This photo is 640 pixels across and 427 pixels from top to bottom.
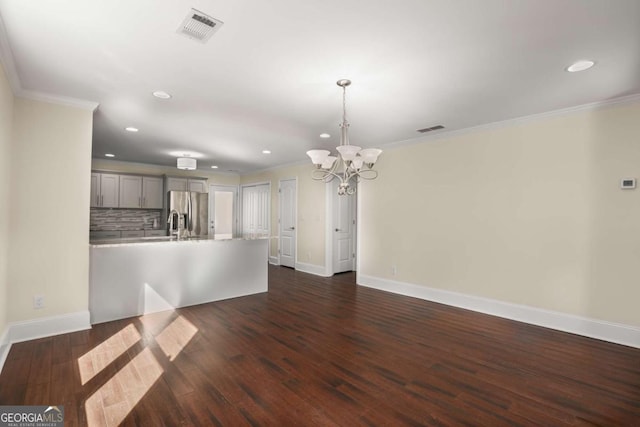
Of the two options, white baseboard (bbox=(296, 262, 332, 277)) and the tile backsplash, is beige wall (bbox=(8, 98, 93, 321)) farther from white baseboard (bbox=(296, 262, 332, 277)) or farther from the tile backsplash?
white baseboard (bbox=(296, 262, 332, 277))

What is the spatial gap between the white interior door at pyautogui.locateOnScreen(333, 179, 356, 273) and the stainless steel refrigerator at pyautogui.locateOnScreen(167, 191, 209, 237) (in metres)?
3.29

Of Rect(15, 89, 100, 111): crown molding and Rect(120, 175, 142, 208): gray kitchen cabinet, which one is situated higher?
Rect(15, 89, 100, 111): crown molding

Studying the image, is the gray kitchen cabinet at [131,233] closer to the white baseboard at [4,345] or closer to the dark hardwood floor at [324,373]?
the dark hardwood floor at [324,373]

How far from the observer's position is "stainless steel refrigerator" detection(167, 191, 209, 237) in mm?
6898

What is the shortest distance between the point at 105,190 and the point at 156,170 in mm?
1320

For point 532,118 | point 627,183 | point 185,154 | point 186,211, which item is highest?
point 185,154

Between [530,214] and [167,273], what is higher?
[530,214]

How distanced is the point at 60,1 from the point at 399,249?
190 inches

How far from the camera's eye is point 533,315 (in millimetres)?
3752

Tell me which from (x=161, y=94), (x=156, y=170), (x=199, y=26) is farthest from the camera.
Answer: (x=156, y=170)

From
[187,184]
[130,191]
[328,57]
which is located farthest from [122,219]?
[328,57]

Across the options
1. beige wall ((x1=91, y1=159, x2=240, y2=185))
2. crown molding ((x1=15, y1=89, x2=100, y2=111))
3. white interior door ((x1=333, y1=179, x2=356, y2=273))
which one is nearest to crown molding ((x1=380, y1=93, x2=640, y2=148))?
white interior door ((x1=333, y1=179, x2=356, y2=273))

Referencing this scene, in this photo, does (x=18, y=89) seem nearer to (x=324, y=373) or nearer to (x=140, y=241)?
(x=140, y=241)

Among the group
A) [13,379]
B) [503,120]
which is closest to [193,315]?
[13,379]
